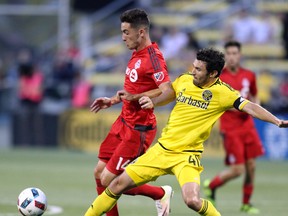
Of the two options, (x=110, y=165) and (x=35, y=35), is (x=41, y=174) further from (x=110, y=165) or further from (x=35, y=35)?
(x=35, y=35)

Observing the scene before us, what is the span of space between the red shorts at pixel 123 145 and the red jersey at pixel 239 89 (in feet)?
10.2

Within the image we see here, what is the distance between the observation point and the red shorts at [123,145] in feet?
30.9

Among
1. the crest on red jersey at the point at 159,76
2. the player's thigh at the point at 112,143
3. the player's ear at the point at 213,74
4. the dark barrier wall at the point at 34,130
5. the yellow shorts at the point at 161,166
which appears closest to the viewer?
the yellow shorts at the point at 161,166

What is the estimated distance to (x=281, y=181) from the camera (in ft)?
53.2

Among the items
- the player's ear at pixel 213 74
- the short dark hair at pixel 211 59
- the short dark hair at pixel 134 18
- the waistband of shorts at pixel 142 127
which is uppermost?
the short dark hair at pixel 134 18

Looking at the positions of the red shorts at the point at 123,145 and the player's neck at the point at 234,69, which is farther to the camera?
the player's neck at the point at 234,69

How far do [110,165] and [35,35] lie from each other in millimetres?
18657

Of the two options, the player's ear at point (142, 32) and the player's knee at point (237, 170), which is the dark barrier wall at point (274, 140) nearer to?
the player's knee at point (237, 170)

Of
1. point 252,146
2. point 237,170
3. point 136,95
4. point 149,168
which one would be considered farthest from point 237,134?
point 149,168

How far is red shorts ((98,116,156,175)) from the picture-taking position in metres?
9.41

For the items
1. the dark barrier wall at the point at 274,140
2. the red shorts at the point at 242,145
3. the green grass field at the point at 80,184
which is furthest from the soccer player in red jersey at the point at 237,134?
the dark barrier wall at the point at 274,140

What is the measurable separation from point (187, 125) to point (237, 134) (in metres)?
3.64

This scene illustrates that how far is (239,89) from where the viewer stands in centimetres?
1248

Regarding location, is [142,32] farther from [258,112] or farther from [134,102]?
[258,112]
